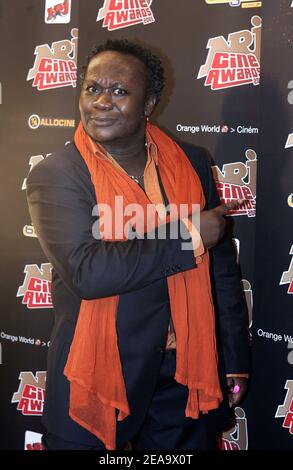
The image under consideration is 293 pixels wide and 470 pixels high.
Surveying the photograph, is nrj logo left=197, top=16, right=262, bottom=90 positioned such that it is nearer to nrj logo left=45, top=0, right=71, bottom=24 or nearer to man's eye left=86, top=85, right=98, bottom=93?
nrj logo left=45, top=0, right=71, bottom=24

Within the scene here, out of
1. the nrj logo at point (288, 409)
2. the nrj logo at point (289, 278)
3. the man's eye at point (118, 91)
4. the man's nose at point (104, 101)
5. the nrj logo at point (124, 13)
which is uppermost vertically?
the nrj logo at point (124, 13)

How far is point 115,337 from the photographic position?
167cm

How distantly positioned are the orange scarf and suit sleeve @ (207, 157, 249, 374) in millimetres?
167

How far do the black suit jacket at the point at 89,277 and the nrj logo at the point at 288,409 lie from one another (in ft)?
2.32

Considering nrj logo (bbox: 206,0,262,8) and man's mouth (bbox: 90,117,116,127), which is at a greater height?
nrj logo (bbox: 206,0,262,8)

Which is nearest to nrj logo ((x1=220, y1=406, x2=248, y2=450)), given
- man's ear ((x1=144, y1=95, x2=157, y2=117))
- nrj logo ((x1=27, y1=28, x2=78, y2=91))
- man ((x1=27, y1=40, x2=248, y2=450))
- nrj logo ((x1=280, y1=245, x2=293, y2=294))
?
nrj logo ((x1=280, y1=245, x2=293, y2=294))

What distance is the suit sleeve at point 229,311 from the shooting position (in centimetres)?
200

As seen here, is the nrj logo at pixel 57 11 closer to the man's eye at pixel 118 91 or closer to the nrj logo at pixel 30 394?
the man's eye at pixel 118 91

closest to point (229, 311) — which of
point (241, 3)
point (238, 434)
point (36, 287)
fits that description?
point (238, 434)

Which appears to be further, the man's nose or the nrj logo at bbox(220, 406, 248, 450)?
the nrj logo at bbox(220, 406, 248, 450)

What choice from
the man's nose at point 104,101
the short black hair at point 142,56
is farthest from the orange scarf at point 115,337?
the short black hair at point 142,56

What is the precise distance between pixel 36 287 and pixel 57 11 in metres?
1.46

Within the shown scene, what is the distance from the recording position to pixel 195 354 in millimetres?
1792

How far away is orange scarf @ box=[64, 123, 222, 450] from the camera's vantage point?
5.47 ft
